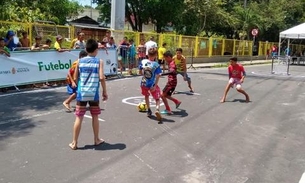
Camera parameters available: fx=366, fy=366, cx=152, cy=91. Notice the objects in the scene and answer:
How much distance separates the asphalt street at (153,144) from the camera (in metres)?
4.66

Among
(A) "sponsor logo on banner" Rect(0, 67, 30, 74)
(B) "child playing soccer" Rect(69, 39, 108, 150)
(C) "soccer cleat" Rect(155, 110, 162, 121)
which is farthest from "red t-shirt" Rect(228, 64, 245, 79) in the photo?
(A) "sponsor logo on banner" Rect(0, 67, 30, 74)

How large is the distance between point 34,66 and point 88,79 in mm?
6091

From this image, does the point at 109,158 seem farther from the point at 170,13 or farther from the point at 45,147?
the point at 170,13

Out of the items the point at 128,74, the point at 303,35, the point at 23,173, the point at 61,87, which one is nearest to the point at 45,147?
the point at 23,173

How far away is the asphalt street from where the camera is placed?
15.3ft

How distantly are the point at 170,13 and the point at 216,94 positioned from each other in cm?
A: 2165

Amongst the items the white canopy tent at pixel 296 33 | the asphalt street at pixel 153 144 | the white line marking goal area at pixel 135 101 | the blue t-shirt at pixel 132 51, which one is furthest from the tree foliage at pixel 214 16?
the asphalt street at pixel 153 144

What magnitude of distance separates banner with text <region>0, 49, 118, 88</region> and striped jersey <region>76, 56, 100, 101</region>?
17.8ft

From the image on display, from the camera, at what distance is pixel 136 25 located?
34.8 meters

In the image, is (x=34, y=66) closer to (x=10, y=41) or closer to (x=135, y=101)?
(x=10, y=41)

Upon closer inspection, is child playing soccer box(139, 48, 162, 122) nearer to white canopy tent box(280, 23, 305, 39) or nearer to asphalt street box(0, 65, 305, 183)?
asphalt street box(0, 65, 305, 183)

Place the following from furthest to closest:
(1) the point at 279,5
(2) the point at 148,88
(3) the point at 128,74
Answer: (1) the point at 279,5
(3) the point at 128,74
(2) the point at 148,88

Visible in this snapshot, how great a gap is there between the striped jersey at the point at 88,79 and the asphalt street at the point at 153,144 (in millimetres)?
812

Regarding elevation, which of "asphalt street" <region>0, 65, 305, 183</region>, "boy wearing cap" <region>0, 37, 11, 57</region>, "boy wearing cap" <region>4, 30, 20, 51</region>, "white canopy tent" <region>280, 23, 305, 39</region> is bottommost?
"asphalt street" <region>0, 65, 305, 183</region>
